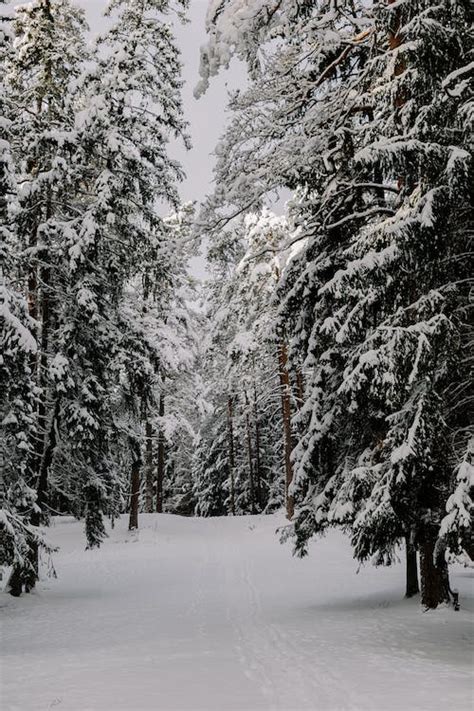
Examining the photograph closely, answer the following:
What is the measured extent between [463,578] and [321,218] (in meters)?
8.96

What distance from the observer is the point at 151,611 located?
481 inches

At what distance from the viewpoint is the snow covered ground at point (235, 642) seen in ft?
19.5

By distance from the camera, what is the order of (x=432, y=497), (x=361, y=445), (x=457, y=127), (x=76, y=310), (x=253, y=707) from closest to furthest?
(x=253, y=707) < (x=457, y=127) < (x=432, y=497) < (x=361, y=445) < (x=76, y=310)

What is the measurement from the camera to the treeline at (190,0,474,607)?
7230 millimetres

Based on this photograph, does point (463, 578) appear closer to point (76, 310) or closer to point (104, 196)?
point (76, 310)

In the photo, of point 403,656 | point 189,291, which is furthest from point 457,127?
point 189,291

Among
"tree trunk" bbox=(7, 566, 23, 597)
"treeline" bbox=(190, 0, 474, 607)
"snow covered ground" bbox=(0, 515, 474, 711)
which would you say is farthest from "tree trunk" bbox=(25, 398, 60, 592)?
"treeline" bbox=(190, 0, 474, 607)

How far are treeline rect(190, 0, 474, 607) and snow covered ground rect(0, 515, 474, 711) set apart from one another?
4.05 ft

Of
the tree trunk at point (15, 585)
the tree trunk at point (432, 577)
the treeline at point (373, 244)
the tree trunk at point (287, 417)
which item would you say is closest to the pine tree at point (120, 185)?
the tree trunk at point (15, 585)

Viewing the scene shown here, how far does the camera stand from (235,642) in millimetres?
8867

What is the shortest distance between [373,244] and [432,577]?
525cm

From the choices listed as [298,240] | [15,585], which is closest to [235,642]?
[298,240]

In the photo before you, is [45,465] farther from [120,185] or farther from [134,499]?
[134,499]

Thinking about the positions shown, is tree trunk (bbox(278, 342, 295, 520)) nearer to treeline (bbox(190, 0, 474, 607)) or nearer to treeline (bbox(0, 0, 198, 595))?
treeline (bbox(0, 0, 198, 595))
